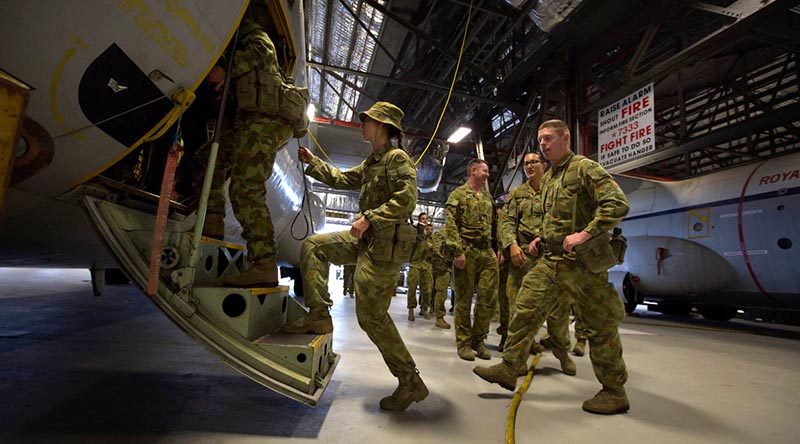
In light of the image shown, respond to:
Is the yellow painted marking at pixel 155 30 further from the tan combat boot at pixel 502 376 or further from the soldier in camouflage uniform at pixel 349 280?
the soldier in camouflage uniform at pixel 349 280

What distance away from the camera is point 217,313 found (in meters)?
1.81

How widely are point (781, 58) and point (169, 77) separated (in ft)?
33.3

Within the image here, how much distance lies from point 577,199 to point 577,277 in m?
0.53

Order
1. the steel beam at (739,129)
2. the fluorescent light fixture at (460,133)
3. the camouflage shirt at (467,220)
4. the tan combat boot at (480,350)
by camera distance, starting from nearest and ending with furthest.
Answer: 1. the tan combat boot at (480,350)
2. the camouflage shirt at (467,220)
3. the steel beam at (739,129)
4. the fluorescent light fixture at (460,133)

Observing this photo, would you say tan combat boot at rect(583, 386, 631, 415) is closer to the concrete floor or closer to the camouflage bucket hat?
the concrete floor

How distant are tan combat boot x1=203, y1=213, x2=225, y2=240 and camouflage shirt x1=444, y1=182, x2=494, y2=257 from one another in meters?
2.06

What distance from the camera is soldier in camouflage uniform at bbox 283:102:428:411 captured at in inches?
80.7

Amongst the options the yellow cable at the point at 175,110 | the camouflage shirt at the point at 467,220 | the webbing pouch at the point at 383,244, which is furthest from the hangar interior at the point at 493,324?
the camouflage shirt at the point at 467,220

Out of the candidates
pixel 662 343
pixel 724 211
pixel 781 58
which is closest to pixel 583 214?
pixel 662 343

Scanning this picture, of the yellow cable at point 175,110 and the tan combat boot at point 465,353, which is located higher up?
the yellow cable at point 175,110

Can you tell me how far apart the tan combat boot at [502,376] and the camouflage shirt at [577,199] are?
91 centimetres

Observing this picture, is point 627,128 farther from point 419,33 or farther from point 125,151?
point 125,151

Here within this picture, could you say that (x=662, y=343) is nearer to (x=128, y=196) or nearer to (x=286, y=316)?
(x=286, y=316)

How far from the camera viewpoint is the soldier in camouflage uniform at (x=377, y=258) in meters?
2.05
